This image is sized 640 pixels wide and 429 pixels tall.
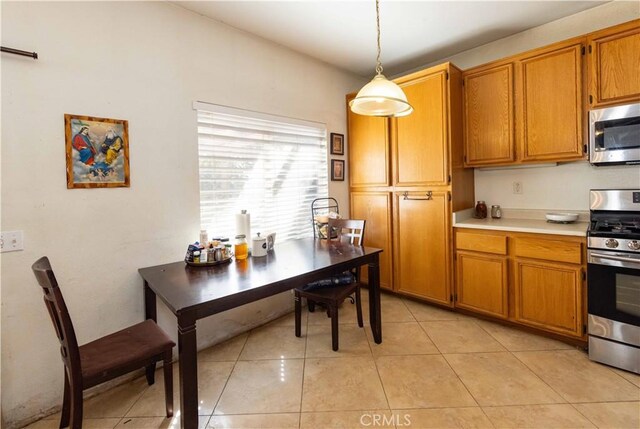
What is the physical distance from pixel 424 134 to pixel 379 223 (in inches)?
41.9

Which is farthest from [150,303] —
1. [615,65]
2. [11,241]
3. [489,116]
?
[615,65]

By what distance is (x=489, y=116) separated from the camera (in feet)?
9.20

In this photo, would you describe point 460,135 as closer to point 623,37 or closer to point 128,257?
point 623,37

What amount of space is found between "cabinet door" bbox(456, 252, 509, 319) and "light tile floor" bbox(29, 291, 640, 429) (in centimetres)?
21

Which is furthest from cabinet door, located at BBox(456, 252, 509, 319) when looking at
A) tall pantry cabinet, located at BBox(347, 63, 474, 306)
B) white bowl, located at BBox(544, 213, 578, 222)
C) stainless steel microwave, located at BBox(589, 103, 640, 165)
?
stainless steel microwave, located at BBox(589, 103, 640, 165)

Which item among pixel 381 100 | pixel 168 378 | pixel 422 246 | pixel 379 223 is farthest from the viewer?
pixel 379 223

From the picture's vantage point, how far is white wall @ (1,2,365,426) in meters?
1.65

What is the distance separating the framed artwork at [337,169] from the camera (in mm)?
3539

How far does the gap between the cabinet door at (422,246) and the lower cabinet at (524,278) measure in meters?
0.13

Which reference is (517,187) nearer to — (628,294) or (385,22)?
(628,294)

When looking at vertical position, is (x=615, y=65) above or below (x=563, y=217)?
above

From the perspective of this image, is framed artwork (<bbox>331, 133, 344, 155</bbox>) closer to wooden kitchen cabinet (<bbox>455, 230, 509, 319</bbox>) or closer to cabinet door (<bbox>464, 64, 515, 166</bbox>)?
cabinet door (<bbox>464, 64, 515, 166</bbox>)

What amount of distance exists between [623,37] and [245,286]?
3.08m

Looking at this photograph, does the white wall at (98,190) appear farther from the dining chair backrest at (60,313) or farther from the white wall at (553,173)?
the white wall at (553,173)
